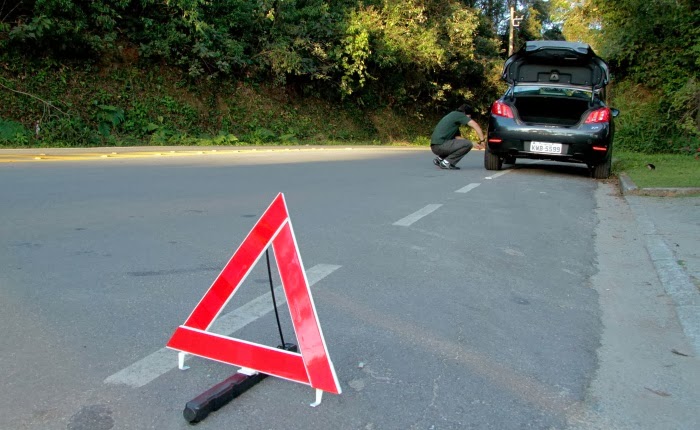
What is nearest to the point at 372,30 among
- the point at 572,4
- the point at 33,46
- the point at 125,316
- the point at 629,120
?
the point at 572,4

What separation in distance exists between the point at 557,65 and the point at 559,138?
2.61 meters

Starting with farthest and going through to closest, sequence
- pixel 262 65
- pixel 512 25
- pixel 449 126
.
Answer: pixel 512 25
pixel 262 65
pixel 449 126

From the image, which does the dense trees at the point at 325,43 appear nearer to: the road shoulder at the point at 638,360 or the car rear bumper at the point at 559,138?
the car rear bumper at the point at 559,138

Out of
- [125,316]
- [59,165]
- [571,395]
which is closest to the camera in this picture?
[571,395]

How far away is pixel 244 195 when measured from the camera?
8.70 meters

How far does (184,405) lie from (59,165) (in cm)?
1040

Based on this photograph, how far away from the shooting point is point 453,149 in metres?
13.1

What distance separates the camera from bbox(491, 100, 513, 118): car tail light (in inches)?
468

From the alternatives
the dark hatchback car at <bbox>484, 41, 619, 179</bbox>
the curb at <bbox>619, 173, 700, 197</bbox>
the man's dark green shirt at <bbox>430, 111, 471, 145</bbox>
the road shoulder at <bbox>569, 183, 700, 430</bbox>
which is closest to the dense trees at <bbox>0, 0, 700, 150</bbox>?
the dark hatchback car at <bbox>484, 41, 619, 179</bbox>

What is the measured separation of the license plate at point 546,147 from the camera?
1145 cm

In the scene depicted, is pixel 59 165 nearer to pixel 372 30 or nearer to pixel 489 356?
pixel 489 356

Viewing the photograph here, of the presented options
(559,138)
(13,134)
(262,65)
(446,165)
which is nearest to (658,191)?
(559,138)

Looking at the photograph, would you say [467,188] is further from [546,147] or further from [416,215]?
[416,215]

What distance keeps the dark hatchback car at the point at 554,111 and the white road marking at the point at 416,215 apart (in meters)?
4.23
